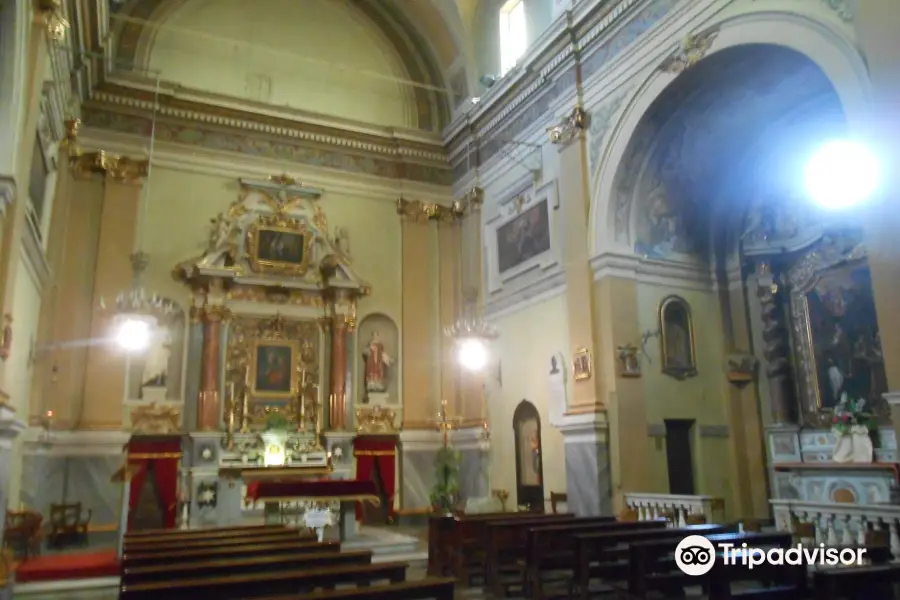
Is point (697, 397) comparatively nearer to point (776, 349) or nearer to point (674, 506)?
point (776, 349)

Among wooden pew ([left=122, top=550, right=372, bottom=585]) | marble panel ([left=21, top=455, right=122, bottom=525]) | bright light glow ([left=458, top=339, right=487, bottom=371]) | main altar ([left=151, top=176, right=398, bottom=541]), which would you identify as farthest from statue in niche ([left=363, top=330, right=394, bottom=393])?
wooden pew ([left=122, top=550, right=372, bottom=585])

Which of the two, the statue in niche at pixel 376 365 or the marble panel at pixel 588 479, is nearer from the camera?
the marble panel at pixel 588 479

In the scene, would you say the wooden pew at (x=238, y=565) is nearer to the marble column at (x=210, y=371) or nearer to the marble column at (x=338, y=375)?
the marble column at (x=210, y=371)

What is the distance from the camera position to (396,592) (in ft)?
12.0

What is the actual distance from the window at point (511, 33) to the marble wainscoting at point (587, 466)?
6.55m

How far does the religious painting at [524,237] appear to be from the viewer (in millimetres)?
11203

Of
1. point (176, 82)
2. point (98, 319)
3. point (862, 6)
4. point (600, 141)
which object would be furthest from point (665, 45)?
point (98, 319)

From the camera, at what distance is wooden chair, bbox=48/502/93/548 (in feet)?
31.3

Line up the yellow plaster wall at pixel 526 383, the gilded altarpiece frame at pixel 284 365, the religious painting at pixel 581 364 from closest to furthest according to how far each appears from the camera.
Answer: the religious painting at pixel 581 364 < the yellow plaster wall at pixel 526 383 < the gilded altarpiece frame at pixel 284 365

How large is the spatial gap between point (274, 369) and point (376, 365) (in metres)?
1.83

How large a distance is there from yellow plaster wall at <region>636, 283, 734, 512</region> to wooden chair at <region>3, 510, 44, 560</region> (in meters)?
7.30

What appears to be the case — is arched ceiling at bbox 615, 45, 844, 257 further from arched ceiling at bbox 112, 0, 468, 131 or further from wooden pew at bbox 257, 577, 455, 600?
wooden pew at bbox 257, 577, 455, 600

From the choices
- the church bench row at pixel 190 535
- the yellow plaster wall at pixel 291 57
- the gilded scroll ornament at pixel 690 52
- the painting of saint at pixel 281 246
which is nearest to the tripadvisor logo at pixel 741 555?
the church bench row at pixel 190 535

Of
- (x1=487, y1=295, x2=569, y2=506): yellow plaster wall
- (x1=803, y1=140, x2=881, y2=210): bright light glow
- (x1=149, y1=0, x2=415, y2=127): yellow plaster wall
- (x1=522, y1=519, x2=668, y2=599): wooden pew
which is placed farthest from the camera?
(x1=149, y1=0, x2=415, y2=127): yellow plaster wall
